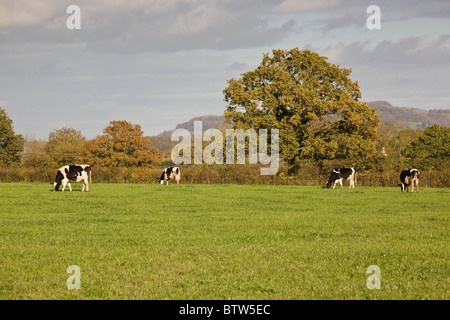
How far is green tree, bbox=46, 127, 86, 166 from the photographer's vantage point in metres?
65.6

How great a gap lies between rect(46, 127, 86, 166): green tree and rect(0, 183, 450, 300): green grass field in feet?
151

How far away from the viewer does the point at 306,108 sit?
48500mm

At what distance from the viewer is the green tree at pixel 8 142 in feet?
234

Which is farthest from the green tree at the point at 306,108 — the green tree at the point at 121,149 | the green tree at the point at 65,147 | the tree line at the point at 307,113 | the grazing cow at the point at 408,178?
the green tree at the point at 65,147

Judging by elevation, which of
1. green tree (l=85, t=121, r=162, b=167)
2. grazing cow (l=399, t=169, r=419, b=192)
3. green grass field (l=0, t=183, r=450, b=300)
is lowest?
green grass field (l=0, t=183, r=450, b=300)

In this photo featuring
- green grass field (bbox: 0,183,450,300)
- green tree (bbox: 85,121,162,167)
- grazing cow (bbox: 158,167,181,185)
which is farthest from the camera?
green tree (bbox: 85,121,162,167)

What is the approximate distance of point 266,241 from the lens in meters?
12.7

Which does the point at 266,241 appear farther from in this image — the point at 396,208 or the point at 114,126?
the point at 114,126

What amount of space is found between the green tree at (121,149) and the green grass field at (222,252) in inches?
1658

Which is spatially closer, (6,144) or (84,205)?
(84,205)

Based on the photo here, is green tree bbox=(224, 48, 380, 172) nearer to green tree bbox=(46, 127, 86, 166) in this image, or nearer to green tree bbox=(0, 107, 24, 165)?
green tree bbox=(46, 127, 86, 166)

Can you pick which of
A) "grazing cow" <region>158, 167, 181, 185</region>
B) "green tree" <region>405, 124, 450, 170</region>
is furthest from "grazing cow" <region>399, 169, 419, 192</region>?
"green tree" <region>405, 124, 450, 170</region>
